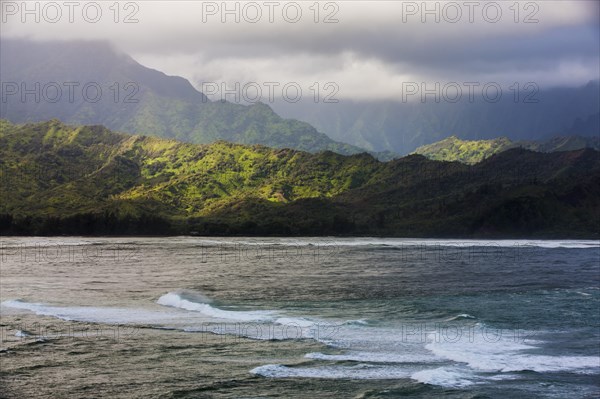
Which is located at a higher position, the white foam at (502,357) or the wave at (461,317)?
the wave at (461,317)

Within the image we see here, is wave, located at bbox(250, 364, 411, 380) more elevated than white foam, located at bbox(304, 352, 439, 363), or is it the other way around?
white foam, located at bbox(304, 352, 439, 363)

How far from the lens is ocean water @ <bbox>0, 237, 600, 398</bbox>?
3709 centimetres

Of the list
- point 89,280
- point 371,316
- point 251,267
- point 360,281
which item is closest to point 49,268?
point 89,280

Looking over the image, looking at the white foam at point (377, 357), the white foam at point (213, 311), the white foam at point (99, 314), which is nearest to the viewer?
the white foam at point (377, 357)

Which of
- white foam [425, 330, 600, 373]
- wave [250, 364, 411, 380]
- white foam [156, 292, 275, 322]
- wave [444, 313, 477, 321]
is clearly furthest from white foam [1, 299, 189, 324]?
white foam [425, 330, 600, 373]

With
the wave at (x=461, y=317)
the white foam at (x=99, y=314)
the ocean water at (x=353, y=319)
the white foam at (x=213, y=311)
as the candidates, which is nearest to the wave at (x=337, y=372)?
the ocean water at (x=353, y=319)

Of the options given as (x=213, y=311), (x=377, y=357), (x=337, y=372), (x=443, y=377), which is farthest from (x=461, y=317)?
(x=337, y=372)

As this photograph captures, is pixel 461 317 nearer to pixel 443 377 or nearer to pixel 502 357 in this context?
pixel 502 357

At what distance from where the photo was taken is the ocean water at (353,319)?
122ft

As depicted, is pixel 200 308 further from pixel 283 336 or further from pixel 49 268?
pixel 49 268

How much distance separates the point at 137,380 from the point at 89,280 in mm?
58496

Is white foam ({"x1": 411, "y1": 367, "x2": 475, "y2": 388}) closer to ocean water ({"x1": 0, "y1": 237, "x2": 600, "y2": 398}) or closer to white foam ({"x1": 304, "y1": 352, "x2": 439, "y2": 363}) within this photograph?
ocean water ({"x1": 0, "y1": 237, "x2": 600, "y2": 398})

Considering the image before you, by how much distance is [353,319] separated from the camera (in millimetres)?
57500

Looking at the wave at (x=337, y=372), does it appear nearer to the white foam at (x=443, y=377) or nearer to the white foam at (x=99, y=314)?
the white foam at (x=443, y=377)
